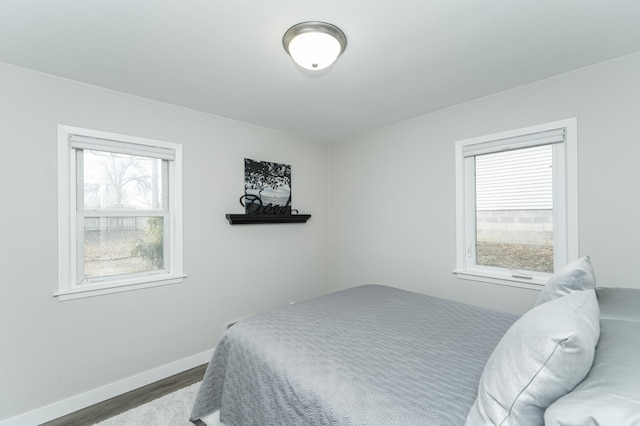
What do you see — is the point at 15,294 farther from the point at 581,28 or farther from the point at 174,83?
the point at 581,28

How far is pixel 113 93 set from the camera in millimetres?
2350

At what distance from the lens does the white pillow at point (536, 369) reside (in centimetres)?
78

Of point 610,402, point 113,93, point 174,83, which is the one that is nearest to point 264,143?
point 174,83

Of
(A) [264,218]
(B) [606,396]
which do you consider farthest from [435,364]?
(A) [264,218]

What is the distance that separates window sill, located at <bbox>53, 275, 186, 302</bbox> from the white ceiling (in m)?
1.57

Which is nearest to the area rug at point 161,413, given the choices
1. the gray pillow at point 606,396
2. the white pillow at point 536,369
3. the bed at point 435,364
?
the bed at point 435,364

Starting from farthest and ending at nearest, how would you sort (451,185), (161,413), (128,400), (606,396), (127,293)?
(451,185)
(127,293)
(128,400)
(161,413)
(606,396)

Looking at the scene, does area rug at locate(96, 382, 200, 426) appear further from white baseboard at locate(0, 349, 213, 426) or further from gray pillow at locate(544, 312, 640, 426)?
gray pillow at locate(544, 312, 640, 426)

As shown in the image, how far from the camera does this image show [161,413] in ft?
6.84

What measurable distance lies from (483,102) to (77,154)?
339 centimetres

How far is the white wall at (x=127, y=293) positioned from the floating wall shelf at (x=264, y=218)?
0.36ft

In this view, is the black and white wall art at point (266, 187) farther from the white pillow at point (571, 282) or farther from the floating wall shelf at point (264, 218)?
the white pillow at point (571, 282)

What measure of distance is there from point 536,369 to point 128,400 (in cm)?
276

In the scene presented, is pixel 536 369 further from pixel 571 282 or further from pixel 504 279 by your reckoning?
pixel 504 279
